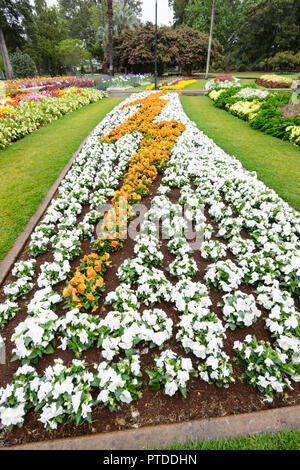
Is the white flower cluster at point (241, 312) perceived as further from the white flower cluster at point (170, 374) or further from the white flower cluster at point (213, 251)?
the white flower cluster at point (213, 251)

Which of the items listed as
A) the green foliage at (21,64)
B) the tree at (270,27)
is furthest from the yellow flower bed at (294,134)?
the green foliage at (21,64)

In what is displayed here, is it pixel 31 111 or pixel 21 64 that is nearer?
pixel 31 111

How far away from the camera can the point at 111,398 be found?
2.04 meters

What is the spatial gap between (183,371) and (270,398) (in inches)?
30.4

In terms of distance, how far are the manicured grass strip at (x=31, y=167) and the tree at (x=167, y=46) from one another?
28340mm

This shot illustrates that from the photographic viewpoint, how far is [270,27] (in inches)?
1467

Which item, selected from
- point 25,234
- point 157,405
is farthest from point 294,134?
point 157,405

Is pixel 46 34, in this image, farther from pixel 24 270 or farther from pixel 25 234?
pixel 24 270

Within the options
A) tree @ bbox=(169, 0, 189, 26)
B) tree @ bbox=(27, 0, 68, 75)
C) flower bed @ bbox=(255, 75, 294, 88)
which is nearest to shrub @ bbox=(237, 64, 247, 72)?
tree @ bbox=(169, 0, 189, 26)

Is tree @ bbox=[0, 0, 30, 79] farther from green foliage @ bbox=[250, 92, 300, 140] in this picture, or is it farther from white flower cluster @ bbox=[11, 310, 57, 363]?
white flower cluster @ bbox=[11, 310, 57, 363]

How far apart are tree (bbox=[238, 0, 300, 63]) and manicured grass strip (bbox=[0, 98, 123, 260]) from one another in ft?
133

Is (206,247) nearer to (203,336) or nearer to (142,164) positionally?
(203,336)

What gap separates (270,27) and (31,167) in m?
47.7
